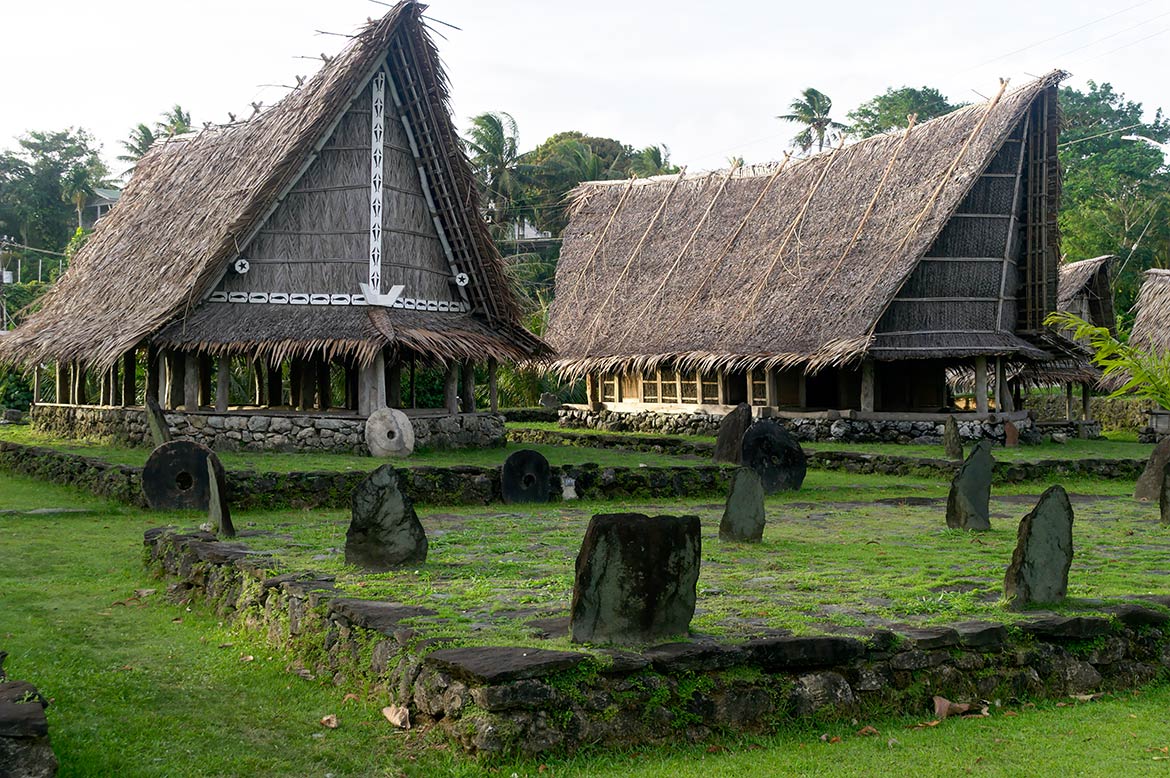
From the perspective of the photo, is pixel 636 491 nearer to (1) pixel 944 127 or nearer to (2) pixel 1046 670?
(2) pixel 1046 670

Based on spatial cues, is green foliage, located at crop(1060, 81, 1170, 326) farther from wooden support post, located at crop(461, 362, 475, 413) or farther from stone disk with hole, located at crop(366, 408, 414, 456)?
stone disk with hole, located at crop(366, 408, 414, 456)

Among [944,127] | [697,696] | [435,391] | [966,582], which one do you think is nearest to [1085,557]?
[966,582]

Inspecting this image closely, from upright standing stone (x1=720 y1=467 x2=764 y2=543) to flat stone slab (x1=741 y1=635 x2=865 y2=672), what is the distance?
4580 mm

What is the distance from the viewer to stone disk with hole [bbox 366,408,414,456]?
20391 millimetres

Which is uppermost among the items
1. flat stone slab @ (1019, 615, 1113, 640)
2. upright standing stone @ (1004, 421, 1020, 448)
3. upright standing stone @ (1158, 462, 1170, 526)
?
upright standing stone @ (1004, 421, 1020, 448)

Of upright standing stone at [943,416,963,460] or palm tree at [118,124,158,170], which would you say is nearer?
upright standing stone at [943,416,963,460]

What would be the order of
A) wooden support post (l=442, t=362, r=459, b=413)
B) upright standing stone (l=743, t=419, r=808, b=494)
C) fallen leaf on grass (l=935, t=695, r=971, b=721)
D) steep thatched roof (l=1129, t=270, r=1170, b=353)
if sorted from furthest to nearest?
1. steep thatched roof (l=1129, t=270, r=1170, b=353)
2. wooden support post (l=442, t=362, r=459, b=413)
3. upright standing stone (l=743, t=419, r=808, b=494)
4. fallen leaf on grass (l=935, t=695, r=971, b=721)

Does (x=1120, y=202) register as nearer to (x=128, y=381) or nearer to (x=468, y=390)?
(x=468, y=390)

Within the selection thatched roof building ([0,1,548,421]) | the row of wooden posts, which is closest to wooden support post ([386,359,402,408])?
the row of wooden posts

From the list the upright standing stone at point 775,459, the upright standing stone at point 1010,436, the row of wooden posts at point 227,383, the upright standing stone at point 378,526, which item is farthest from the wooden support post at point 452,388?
the upright standing stone at point 378,526

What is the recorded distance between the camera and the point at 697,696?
243 inches

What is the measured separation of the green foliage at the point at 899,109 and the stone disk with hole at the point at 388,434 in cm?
4115

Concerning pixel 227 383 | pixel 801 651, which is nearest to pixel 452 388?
pixel 227 383

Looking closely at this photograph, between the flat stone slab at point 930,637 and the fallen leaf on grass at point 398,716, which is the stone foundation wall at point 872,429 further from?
the fallen leaf on grass at point 398,716
